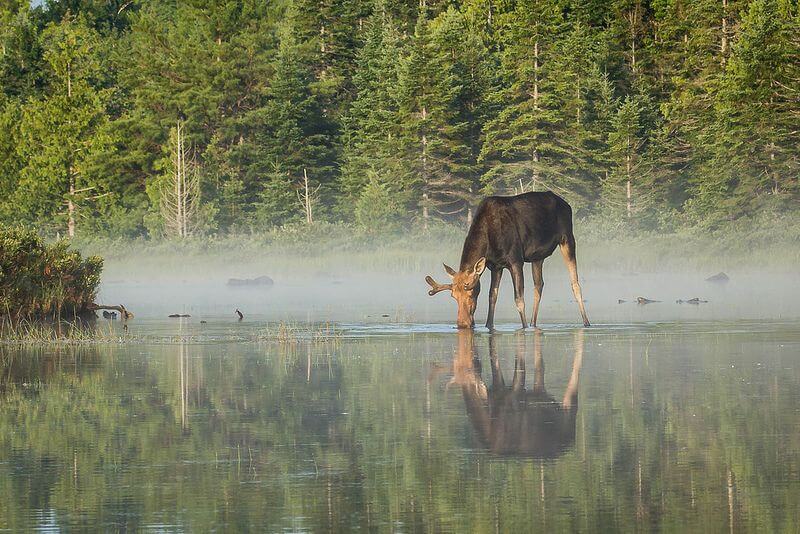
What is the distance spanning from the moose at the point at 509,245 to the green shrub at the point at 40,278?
6981 millimetres

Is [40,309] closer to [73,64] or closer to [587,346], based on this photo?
[587,346]

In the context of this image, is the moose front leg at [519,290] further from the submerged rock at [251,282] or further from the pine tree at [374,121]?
the pine tree at [374,121]

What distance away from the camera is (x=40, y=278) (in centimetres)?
2839

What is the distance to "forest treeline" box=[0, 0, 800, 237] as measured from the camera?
7519cm

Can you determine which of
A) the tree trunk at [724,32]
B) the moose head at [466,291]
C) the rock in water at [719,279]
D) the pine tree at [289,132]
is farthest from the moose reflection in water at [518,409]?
the pine tree at [289,132]

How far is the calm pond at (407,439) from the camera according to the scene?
932 cm

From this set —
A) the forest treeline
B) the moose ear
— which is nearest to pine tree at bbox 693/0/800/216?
the forest treeline

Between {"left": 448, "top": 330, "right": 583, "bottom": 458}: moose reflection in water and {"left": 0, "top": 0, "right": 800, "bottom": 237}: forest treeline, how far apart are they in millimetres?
55560

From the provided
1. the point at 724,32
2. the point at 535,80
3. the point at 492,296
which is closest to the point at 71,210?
the point at 535,80

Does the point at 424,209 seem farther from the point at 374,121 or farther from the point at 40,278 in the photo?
the point at 40,278

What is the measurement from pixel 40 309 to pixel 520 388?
1414cm

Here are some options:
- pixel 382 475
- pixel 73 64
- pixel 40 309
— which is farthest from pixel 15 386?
pixel 73 64

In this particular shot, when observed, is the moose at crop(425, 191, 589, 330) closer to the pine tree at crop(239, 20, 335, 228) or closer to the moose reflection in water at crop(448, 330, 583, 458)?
the moose reflection in water at crop(448, 330, 583, 458)

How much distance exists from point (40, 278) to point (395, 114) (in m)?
53.4
